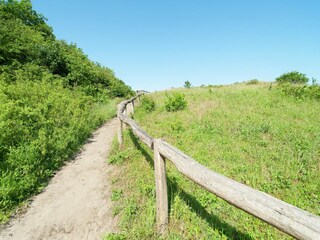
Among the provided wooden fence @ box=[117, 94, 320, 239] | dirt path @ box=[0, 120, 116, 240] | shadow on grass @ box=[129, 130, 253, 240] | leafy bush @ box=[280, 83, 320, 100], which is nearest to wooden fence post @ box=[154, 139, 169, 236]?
wooden fence @ box=[117, 94, 320, 239]

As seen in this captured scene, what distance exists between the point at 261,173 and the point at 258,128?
10.3ft

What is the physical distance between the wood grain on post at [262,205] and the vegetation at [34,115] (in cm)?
418

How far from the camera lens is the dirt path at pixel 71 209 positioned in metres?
3.96

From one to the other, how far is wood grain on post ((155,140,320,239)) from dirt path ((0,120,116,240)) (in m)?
2.29

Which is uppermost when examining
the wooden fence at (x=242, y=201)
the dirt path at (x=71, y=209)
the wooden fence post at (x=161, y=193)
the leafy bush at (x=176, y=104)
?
the leafy bush at (x=176, y=104)

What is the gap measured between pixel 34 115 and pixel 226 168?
6625 mm

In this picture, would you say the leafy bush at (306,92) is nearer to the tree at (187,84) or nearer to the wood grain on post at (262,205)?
the wood grain on post at (262,205)

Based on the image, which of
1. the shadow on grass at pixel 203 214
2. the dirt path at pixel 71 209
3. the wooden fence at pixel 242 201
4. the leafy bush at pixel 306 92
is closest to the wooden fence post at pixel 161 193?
the wooden fence at pixel 242 201

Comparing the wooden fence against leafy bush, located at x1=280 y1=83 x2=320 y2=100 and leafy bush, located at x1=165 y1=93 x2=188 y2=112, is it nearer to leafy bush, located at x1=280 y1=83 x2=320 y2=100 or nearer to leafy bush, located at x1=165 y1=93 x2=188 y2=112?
leafy bush, located at x1=165 y1=93 x2=188 y2=112

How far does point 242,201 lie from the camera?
2027mm

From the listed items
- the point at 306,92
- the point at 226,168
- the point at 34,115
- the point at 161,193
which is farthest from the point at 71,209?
the point at 306,92

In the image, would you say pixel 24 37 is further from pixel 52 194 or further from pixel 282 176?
pixel 282 176

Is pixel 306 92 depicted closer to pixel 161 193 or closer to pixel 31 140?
pixel 161 193

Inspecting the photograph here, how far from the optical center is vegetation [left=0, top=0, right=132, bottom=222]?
5417mm
